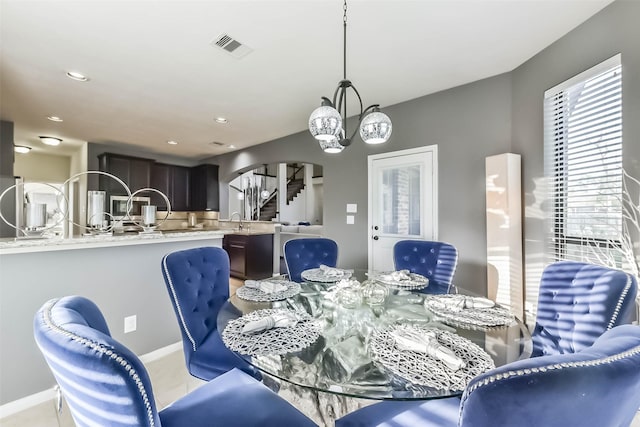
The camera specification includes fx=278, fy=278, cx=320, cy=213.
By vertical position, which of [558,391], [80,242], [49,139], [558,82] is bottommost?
[558,391]

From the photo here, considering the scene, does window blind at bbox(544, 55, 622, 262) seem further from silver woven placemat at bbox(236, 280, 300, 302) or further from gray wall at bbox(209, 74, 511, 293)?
silver woven placemat at bbox(236, 280, 300, 302)

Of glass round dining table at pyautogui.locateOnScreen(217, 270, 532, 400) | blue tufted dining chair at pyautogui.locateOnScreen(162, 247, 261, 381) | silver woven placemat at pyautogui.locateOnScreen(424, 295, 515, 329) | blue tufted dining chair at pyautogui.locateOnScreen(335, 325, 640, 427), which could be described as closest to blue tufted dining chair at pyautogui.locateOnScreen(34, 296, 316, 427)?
glass round dining table at pyautogui.locateOnScreen(217, 270, 532, 400)

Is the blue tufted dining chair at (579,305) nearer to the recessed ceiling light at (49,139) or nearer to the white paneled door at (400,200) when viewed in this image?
the white paneled door at (400,200)

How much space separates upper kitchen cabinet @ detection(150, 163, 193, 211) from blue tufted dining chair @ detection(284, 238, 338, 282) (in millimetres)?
4963

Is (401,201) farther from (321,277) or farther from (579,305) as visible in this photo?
(579,305)

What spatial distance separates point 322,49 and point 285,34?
1.16 feet

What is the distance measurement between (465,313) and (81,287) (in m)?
2.52

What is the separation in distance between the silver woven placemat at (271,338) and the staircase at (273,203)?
8369 millimetres

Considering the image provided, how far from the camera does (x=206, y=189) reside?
660cm

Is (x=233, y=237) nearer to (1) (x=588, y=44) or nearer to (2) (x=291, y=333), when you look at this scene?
(2) (x=291, y=333)

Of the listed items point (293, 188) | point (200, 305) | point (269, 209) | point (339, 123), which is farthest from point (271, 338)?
point (293, 188)

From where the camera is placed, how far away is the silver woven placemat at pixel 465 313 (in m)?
1.25

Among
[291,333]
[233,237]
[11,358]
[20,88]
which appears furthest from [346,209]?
[20,88]

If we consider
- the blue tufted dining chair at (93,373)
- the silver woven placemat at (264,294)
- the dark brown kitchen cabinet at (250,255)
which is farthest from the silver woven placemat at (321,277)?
the dark brown kitchen cabinet at (250,255)
